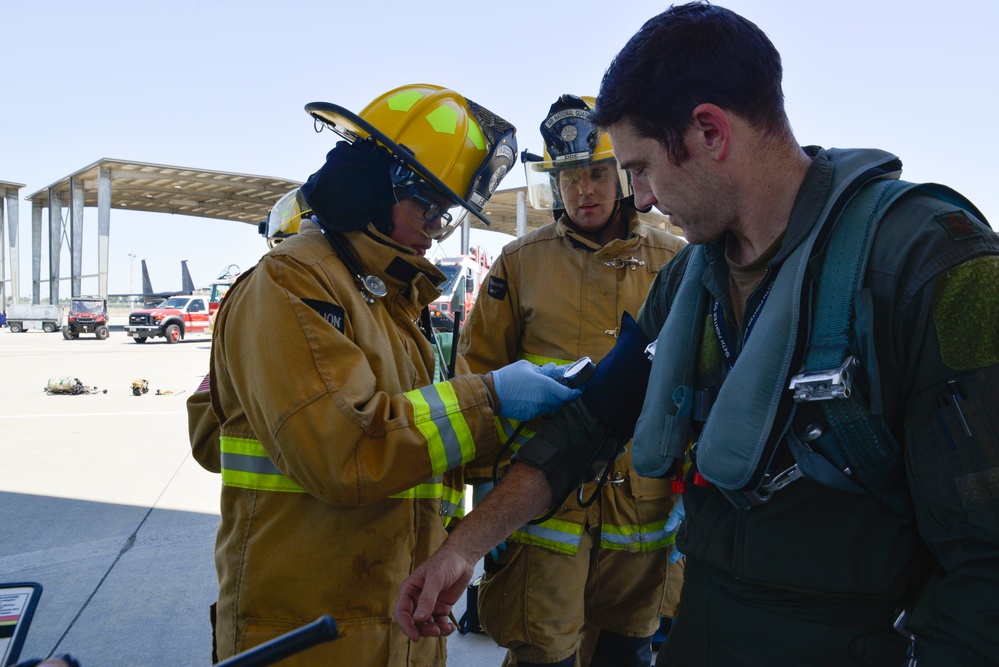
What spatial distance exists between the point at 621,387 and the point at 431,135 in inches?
33.1

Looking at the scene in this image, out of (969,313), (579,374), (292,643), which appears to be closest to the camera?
(292,643)

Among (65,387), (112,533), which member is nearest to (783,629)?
(112,533)

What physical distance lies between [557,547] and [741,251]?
1.35 metres

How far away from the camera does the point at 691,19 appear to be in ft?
4.26

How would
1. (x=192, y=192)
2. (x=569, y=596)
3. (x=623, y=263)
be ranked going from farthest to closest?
(x=192, y=192) → (x=623, y=263) → (x=569, y=596)

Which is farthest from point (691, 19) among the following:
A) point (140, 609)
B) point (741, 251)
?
point (140, 609)

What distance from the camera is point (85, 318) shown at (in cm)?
2345

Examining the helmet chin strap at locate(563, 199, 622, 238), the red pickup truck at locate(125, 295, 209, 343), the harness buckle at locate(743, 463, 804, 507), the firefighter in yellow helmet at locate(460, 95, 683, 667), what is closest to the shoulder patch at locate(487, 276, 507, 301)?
the firefighter in yellow helmet at locate(460, 95, 683, 667)

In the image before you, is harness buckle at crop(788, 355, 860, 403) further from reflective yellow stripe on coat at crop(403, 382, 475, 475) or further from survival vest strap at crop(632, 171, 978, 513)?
reflective yellow stripe on coat at crop(403, 382, 475, 475)

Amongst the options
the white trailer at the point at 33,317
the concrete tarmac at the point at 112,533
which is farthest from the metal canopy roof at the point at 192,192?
the concrete tarmac at the point at 112,533

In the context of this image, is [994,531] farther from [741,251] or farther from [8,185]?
[8,185]

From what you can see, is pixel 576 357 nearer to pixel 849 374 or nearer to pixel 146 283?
pixel 849 374

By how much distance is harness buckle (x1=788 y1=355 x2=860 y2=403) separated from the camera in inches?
41.5

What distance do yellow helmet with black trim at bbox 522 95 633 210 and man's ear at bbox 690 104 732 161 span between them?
1.40 m
